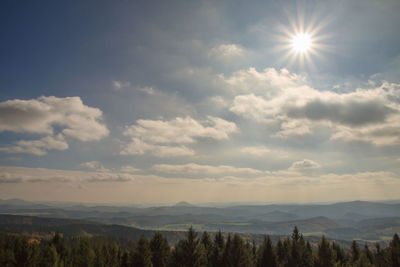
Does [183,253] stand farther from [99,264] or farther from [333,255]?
[333,255]

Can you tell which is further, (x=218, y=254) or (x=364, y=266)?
(x=218, y=254)

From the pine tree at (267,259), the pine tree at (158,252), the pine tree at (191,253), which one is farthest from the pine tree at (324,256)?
the pine tree at (158,252)

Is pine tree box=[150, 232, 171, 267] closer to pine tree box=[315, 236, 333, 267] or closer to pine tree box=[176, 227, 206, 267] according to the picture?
pine tree box=[176, 227, 206, 267]

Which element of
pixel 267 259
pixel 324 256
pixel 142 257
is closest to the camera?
pixel 142 257

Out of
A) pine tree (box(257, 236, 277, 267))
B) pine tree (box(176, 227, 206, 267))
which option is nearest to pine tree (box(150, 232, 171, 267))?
pine tree (box(176, 227, 206, 267))

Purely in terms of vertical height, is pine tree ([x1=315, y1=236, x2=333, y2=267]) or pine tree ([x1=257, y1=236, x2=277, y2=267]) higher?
pine tree ([x1=315, y1=236, x2=333, y2=267])

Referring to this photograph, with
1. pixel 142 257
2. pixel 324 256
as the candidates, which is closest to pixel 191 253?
pixel 142 257

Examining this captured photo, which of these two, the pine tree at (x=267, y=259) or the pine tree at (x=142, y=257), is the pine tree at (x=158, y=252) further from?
the pine tree at (x=267, y=259)

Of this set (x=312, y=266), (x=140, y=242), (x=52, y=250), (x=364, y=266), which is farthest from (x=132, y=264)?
(x=364, y=266)

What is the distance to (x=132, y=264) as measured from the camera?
159ft

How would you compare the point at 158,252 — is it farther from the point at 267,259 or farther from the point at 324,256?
the point at 324,256

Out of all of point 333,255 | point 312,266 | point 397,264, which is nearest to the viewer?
point 333,255

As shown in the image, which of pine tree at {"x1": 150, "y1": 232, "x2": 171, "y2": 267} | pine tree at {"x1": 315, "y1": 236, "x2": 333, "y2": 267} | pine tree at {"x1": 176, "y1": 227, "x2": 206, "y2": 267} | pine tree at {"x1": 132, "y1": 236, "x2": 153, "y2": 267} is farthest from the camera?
pine tree at {"x1": 150, "y1": 232, "x2": 171, "y2": 267}

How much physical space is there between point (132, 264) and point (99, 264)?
35.2ft
